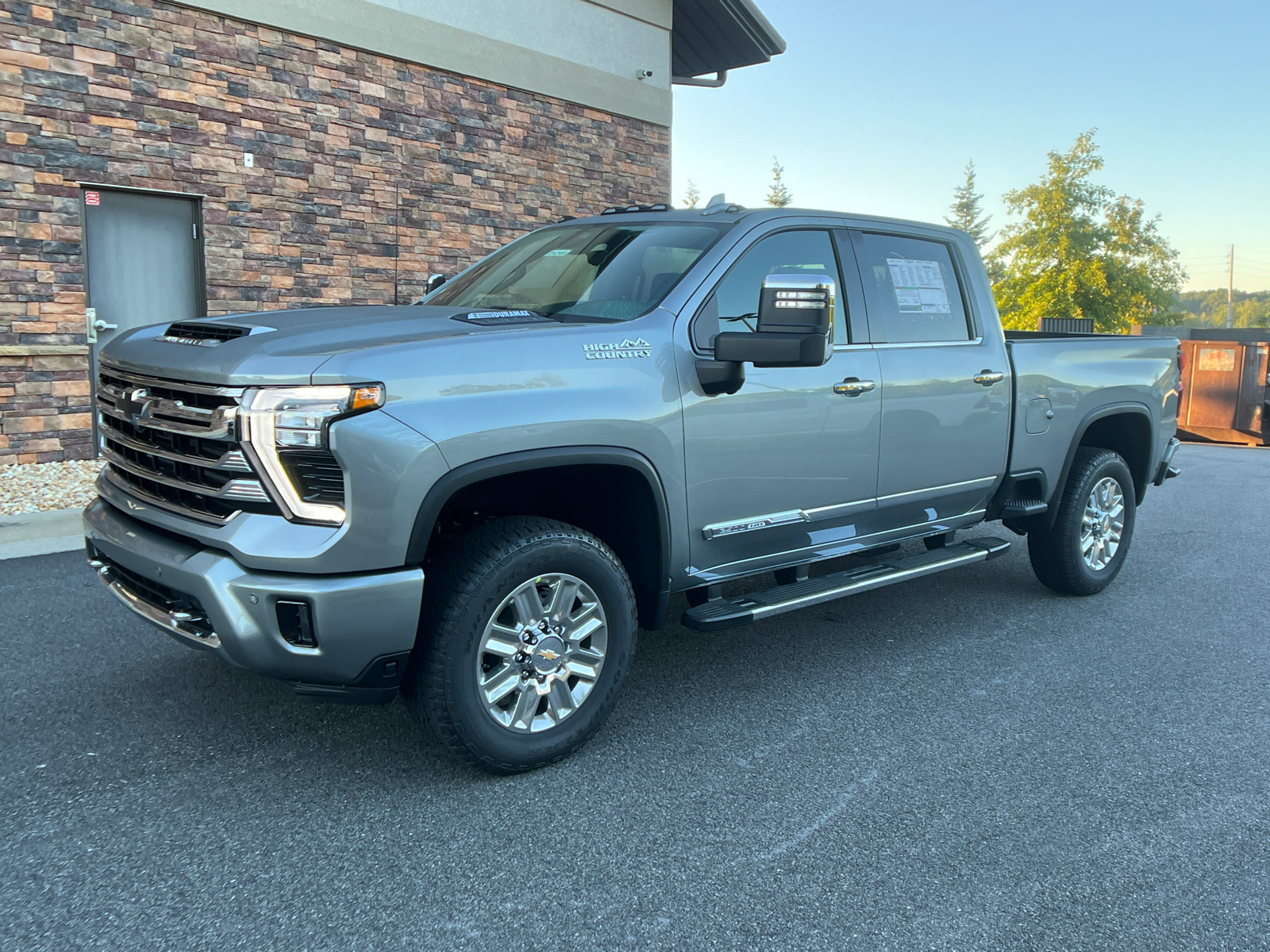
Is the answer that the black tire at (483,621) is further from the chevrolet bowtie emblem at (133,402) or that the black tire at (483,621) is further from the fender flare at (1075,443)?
the fender flare at (1075,443)

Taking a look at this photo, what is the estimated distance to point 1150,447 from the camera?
617cm

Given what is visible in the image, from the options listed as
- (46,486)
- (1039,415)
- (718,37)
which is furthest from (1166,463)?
(718,37)

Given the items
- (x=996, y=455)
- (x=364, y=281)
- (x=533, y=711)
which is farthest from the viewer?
(x=364, y=281)

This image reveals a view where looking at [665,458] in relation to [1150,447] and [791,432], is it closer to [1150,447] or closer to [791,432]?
[791,432]

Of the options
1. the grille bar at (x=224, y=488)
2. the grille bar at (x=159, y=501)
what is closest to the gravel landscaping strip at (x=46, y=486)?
the grille bar at (x=159, y=501)

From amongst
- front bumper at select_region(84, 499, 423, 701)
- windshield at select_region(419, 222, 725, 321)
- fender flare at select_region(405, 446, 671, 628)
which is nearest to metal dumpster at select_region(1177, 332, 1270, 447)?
windshield at select_region(419, 222, 725, 321)

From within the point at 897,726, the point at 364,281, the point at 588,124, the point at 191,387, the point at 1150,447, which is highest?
the point at 588,124

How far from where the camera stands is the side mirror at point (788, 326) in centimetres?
333

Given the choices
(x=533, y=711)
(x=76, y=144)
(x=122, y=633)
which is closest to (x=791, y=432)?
(x=533, y=711)

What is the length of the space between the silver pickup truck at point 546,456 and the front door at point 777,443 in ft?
0.04

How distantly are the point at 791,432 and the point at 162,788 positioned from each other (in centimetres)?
262

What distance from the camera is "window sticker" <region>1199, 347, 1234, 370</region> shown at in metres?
16.1

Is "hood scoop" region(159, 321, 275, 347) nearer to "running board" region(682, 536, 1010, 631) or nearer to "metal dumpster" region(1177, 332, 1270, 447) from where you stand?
"running board" region(682, 536, 1010, 631)

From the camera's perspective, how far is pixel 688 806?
10.5 feet
